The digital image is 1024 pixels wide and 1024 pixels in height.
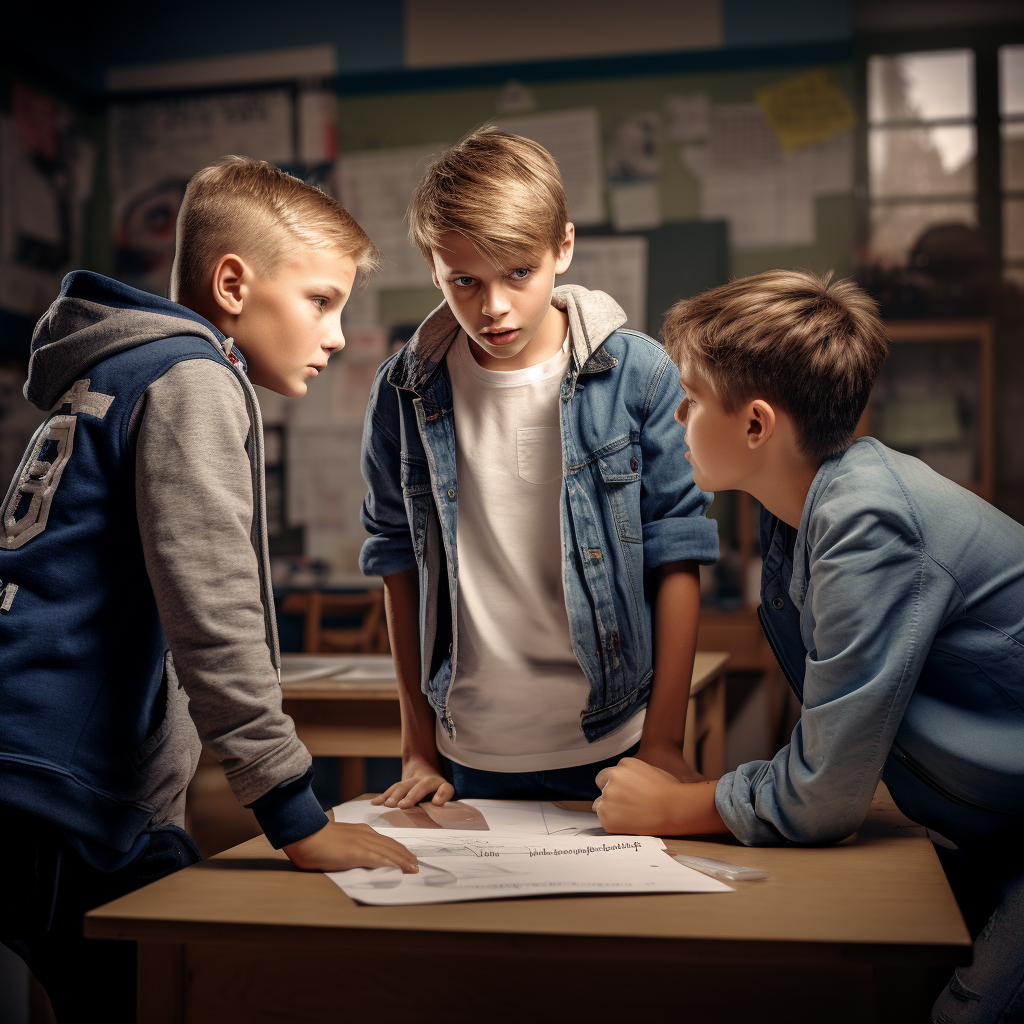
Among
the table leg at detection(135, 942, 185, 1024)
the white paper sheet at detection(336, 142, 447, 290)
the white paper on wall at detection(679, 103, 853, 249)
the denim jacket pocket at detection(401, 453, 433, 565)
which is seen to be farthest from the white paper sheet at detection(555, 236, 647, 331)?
the table leg at detection(135, 942, 185, 1024)

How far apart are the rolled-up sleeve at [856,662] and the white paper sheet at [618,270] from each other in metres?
3.03

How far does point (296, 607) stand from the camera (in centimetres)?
389

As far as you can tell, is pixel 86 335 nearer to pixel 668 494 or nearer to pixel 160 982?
pixel 160 982

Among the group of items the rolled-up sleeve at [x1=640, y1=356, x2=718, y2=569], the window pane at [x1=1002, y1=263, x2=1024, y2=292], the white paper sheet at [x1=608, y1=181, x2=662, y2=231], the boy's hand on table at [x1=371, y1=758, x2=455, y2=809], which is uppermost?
the white paper sheet at [x1=608, y1=181, x2=662, y2=231]

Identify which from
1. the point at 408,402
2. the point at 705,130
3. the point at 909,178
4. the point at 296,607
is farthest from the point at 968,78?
the point at 408,402

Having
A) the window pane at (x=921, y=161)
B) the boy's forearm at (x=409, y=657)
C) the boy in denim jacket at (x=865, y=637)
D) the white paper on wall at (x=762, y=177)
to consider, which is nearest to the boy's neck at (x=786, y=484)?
the boy in denim jacket at (x=865, y=637)

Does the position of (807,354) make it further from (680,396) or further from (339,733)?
(339,733)

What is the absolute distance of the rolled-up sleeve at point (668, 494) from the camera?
1.12 m

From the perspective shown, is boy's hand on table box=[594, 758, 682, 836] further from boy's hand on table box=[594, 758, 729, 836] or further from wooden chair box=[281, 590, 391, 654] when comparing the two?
wooden chair box=[281, 590, 391, 654]

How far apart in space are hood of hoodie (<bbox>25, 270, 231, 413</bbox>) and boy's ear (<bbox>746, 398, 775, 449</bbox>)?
0.49 metres

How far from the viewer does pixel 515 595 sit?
1.16m

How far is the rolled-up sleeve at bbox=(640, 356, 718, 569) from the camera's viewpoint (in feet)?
3.68

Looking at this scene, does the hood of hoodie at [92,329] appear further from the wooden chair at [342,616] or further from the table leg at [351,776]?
the wooden chair at [342,616]

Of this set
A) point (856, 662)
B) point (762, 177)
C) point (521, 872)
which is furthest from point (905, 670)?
point (762, 177)
